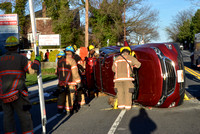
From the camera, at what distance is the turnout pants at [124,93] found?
6.30 m

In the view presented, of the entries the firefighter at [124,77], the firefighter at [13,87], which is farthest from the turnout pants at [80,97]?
the firefighter at [13,87]

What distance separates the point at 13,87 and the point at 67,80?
246 cm

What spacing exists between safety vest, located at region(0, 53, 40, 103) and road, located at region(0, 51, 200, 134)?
140 cm

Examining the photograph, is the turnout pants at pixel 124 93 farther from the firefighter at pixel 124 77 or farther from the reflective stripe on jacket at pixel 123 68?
the reflective stripe on jacket at pixel 123 68

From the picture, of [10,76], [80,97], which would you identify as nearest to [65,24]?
[80,97]

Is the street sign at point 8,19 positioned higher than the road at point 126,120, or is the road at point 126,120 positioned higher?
the street sign at point 8,19

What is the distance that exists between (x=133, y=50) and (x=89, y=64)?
2.87 m

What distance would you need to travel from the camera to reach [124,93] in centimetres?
645

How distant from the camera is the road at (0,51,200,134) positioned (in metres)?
5.07

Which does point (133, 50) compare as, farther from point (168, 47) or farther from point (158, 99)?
point (158, 99)

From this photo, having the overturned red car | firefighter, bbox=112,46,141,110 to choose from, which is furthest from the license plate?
firefighter, bbox=112,46,141,110

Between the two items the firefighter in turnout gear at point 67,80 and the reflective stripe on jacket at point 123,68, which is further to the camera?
the firefighter in turnout gear at point 67,80

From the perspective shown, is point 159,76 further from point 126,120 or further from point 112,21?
point 112,21

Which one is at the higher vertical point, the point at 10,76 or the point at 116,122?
the point at 10,76
